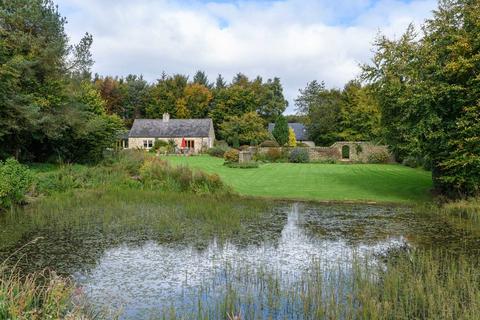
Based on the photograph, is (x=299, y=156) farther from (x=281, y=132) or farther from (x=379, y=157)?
(x=281, y=132)

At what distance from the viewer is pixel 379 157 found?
39812mm

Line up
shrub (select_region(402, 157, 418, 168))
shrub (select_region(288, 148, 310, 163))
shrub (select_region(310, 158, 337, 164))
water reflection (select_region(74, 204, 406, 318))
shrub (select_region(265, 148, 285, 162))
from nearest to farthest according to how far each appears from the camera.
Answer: water reflection (select_region(74, 204, 406, 318)) → shrub (select_region(402, 157, 418, 168)) → shrub (select_region(288, 148, 310, 163)) → shrub (select_region(310, 158, 337, 164)) → shrub (select_region(265, 148, 285, 162))

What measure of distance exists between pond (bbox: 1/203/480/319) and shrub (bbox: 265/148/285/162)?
25.2 meters

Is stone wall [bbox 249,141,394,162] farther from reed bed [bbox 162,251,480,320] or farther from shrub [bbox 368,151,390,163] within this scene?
reed bed [bbox 162,251,480,320]

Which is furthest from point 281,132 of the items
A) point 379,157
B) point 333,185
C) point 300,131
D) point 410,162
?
point 333,185

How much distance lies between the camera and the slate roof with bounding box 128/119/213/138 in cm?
5834

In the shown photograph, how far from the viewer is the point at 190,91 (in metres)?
69.6

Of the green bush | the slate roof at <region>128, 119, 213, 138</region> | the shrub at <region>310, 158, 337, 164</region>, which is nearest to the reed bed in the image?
the green bush

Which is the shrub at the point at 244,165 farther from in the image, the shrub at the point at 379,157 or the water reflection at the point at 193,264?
the water reflection at the point at 193,264

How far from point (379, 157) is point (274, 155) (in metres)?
8.95

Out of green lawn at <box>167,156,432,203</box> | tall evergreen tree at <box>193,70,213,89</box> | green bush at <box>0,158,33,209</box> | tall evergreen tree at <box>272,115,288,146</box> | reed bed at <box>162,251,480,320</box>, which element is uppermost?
tall evergreen tree at <box>193,70,213,89</box>

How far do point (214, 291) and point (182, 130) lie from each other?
52.1 m

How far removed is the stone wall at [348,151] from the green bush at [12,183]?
27027mm

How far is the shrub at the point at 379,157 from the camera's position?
39.6 meters
